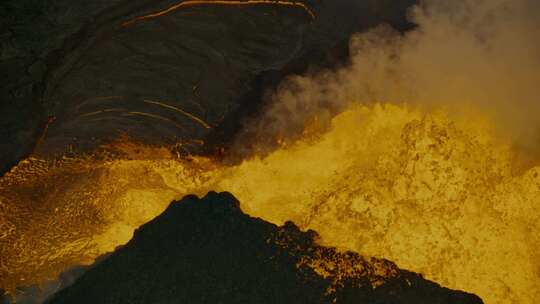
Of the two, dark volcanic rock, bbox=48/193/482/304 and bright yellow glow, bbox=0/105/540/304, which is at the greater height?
bright yellow glow, bbox=0/105/540/304

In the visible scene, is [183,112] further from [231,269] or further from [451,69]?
[451,69]

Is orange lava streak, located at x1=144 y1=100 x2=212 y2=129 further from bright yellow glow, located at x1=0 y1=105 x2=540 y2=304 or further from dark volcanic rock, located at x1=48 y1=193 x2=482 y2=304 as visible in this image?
dark volcanic rock, located at x1=48 y1=193 x2=482 y2=304

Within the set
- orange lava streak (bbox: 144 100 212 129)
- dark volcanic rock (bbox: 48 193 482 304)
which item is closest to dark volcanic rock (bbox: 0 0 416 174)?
orange lava streak (bbox: 144 100 212 129)

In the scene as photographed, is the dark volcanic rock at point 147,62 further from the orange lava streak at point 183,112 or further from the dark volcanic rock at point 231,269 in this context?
the dark volcanic rock at point 231,269

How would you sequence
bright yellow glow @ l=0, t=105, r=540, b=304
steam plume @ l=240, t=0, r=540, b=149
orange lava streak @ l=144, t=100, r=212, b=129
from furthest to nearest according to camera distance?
orange lava streak @ l=144, t=100, r=212, b=129
bright yellow glow @ l=0, t=105, r=540, b=304
steam plume @ l=240, t=0, r=540, b=149

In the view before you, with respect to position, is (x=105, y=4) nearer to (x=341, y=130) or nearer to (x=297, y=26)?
(x=297, y=26)

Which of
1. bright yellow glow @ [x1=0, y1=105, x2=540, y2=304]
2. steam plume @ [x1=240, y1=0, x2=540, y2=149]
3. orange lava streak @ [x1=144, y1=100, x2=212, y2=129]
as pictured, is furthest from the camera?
orange lava streak @ [x1=144, y1=100, x2=212, y2=129]

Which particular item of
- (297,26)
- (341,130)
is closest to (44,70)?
(297,26)

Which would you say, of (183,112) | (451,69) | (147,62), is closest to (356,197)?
(451,69)
